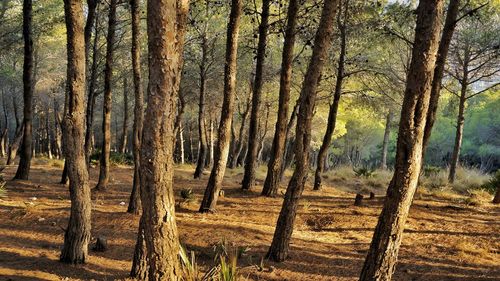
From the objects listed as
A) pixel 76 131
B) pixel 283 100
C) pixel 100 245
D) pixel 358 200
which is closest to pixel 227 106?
pixel 283 100

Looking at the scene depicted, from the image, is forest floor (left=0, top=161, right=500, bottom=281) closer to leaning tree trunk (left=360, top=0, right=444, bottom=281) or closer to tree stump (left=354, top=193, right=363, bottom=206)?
tree stump (left=354, top=193, right=363, bottom=206)

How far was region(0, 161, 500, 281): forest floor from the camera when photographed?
634 centimetres

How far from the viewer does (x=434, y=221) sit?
964 cm

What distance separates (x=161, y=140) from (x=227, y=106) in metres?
4.86

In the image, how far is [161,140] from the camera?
14.2 feet

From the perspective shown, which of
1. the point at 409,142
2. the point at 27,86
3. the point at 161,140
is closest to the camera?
the point at 161,140

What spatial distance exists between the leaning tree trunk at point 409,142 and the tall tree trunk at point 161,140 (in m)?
2.30

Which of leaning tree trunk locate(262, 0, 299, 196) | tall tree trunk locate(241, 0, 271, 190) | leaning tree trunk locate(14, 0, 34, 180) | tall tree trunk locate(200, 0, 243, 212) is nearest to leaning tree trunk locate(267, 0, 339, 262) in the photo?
tall tree trunk locate(200, 0, 243, 212)

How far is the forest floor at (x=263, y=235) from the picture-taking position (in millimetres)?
6344

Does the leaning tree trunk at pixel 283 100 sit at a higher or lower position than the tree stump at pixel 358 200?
higher

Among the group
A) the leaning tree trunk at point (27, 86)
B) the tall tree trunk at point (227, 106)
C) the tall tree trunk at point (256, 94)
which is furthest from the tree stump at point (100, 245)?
the leaning tree trunk at point (27, 86)

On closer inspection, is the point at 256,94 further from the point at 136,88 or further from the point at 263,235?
the point at 263,235

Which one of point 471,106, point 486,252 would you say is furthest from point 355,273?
point 471,106

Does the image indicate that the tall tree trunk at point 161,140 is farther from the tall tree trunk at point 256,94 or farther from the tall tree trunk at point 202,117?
the tall tree trunk at point 202,117
